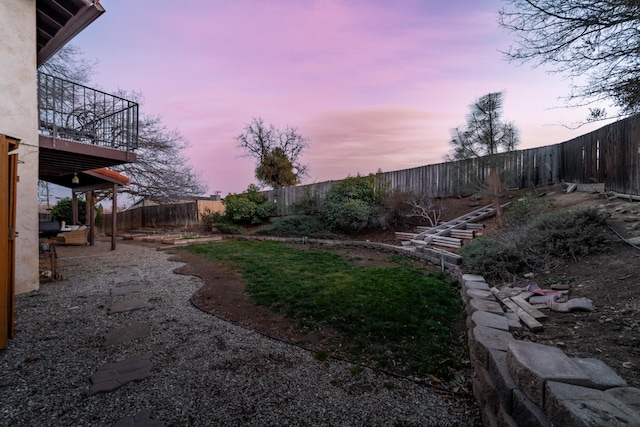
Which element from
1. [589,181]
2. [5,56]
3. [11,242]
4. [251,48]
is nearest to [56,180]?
[5,56]

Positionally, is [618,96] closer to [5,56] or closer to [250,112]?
[5,56]

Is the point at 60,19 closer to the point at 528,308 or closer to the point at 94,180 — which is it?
the point at 94,180

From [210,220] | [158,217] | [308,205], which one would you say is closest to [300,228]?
[308,205]

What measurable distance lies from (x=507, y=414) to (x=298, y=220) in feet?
31.2

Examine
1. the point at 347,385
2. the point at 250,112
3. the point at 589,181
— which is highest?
the point at 250,112

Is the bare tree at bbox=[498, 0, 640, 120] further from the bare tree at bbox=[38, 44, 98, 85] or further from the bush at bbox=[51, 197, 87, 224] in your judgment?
the bush at bbox=[51, 197, 87, 224]

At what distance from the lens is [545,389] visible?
125 cm

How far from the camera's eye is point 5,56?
406 cm

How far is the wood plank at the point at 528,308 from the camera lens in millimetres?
2496

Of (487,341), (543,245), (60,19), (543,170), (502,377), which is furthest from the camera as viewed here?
(543,170)

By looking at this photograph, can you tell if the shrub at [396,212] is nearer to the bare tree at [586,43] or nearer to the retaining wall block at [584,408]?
the bare tree at [586,43]

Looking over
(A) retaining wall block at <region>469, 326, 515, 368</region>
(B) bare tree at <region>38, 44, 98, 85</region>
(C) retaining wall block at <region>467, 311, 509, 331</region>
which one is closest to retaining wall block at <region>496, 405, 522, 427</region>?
(A) retaining wall block at <region>469, 326, 515, 368</region>

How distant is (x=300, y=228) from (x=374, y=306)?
277 inches

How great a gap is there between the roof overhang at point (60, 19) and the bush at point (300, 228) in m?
7.22
